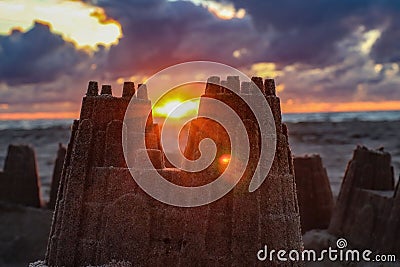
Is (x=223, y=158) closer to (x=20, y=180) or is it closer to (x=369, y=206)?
(x=369, y=206)

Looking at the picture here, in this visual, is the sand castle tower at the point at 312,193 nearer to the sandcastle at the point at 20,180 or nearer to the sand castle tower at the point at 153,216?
the sand castle tower at the point at 153,216

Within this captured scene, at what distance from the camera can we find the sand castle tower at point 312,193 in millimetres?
14320

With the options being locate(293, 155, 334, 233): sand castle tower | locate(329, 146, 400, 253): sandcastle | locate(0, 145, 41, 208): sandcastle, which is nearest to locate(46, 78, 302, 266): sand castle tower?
locate(329, 146, 400, 253): sandcastle

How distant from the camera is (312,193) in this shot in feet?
47.3

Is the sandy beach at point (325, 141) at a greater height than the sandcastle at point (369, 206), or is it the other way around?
the sandy beach at point (325, 141)

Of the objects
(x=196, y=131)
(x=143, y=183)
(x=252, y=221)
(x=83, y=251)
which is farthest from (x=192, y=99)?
(x=83, y=251)

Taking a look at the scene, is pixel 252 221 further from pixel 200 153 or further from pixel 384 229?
pixel 384 229

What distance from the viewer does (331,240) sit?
13.2 metres

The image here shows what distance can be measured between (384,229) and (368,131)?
5902 centimetres

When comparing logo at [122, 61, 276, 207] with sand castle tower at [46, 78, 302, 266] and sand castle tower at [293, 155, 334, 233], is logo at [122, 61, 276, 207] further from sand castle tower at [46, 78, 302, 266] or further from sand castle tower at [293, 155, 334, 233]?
sand castle tower at [293, 155, 334, 233]

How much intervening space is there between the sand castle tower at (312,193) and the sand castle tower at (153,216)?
7.49 meters

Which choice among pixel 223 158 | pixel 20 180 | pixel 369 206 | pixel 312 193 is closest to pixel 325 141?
pixel 312 193

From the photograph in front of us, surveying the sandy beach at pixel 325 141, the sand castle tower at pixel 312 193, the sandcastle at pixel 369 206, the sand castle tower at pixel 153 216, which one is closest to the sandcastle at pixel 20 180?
the sand castle tower at pixel 312 193

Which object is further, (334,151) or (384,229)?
(334,151)
